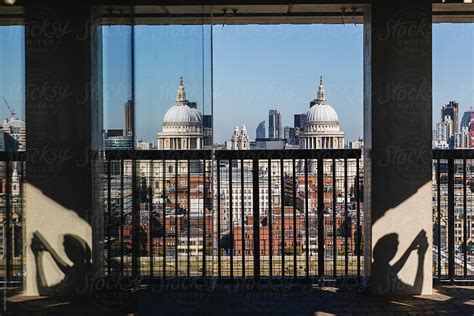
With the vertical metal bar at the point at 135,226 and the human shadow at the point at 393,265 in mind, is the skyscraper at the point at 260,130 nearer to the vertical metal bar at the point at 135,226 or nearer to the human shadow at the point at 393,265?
the human shadow at the point at 393,265

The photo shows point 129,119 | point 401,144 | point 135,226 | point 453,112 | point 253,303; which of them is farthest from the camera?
point 453,112

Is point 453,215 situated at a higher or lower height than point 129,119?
lower

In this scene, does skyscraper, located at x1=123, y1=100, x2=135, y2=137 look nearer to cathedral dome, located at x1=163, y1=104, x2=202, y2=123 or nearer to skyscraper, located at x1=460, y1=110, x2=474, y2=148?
cathedral dome, located at x1=163, y1=104, x2=202, y2=123

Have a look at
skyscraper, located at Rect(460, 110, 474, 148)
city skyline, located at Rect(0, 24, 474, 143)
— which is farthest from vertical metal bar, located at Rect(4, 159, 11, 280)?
skyscraper, located at Rect(460, 110, 474, 148)

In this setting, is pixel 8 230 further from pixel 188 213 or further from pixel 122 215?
pixel 188 213

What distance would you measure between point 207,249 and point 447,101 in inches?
94.2

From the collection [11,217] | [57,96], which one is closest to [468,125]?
[57,96]

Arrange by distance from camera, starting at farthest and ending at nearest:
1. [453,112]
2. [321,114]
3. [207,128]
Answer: [321,114] < [453,112] < [207,128]

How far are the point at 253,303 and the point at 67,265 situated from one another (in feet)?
5.03

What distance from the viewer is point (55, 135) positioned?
9.12ft

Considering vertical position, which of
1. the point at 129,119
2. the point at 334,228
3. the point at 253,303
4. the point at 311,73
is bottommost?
the point at 253,303

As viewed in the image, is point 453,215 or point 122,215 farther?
point 453,215

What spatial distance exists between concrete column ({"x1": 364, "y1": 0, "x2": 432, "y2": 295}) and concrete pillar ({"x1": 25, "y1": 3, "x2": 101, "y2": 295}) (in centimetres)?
228

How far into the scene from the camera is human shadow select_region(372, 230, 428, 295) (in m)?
4.05
